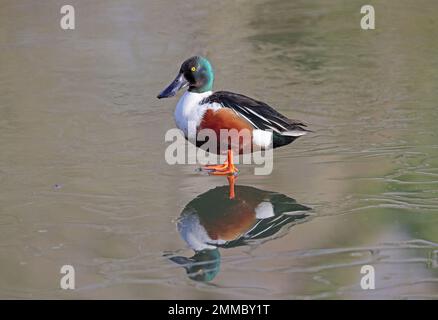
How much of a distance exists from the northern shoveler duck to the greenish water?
0.74 ft

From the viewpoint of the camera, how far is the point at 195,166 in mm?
6141

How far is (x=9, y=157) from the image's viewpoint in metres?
6.25

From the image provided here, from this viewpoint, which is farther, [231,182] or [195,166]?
[195,166]

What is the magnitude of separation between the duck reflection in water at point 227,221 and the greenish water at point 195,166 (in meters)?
0.06

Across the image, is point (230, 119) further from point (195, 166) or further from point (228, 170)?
Result: point (195, 166)

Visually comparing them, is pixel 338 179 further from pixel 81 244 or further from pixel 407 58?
pixel 407 58

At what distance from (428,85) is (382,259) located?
3.37 metres

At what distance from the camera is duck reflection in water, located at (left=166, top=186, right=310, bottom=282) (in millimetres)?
4617

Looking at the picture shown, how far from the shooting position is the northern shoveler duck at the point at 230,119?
228 inches

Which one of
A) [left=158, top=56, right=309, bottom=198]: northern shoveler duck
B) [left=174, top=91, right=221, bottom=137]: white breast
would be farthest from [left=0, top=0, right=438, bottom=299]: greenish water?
[left=174, top=91, right=221, bottom=137]: white breast

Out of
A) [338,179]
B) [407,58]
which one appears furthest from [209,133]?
[407,58]

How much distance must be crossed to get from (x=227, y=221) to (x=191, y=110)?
107 centimetres

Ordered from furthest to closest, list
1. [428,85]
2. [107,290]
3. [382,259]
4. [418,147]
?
[428,85]
[418,147]
[382,259]
[107,290]

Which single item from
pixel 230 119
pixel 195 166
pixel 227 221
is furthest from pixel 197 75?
pixel 227 221
